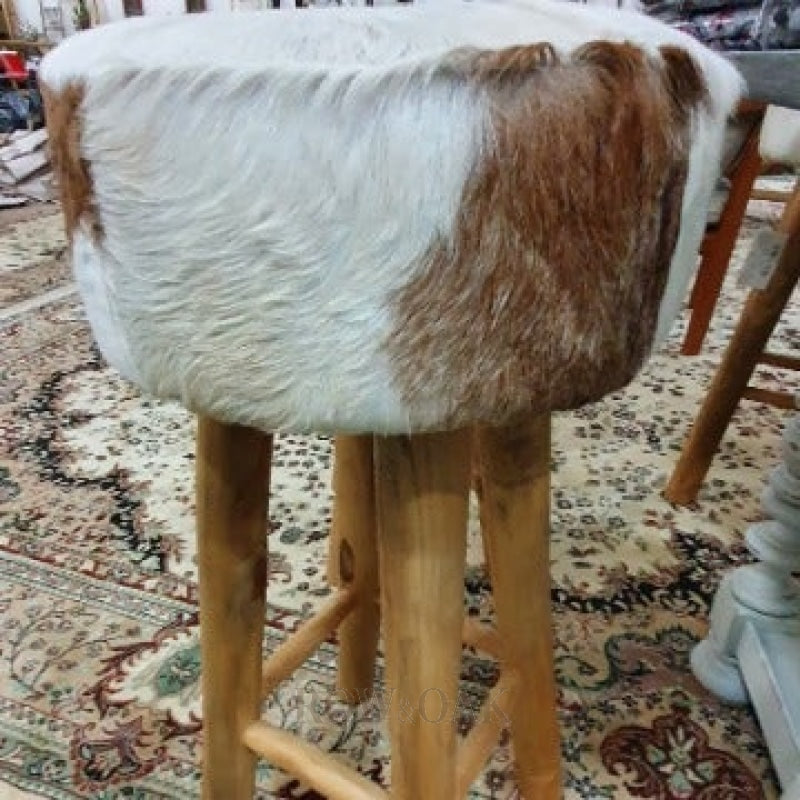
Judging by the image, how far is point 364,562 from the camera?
0.73 meters

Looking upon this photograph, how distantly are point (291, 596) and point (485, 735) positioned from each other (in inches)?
16.2

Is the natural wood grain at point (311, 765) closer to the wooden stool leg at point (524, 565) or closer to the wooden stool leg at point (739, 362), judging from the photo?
the wooden stool leg at point (524, 565)

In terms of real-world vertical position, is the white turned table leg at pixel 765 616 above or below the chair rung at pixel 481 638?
below

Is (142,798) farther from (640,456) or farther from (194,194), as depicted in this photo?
(640,456)

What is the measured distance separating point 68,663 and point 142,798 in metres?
0.21

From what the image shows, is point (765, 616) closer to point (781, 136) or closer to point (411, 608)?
point (411, 608)

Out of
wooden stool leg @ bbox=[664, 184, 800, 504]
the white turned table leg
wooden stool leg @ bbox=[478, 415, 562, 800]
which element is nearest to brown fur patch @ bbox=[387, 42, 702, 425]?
wooden stool leg @ bbox=[478, 415, 562, 800]

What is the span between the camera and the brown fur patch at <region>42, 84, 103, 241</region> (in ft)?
1.21

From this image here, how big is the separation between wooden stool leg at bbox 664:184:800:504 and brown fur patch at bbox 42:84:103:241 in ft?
2.83

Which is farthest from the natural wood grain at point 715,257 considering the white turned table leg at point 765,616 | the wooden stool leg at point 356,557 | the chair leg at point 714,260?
the wooden stool leg at point 356,557

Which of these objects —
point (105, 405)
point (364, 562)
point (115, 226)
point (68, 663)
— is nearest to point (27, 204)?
point (105, 405)

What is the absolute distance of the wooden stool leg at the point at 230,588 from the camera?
522mm

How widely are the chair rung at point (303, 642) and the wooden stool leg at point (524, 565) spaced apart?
0.18m

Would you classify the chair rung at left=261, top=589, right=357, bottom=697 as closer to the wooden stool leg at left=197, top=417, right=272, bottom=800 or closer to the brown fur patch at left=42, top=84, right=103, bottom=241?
A: the wooden stool leg at left=197, top=417, right=272, bottom=800
